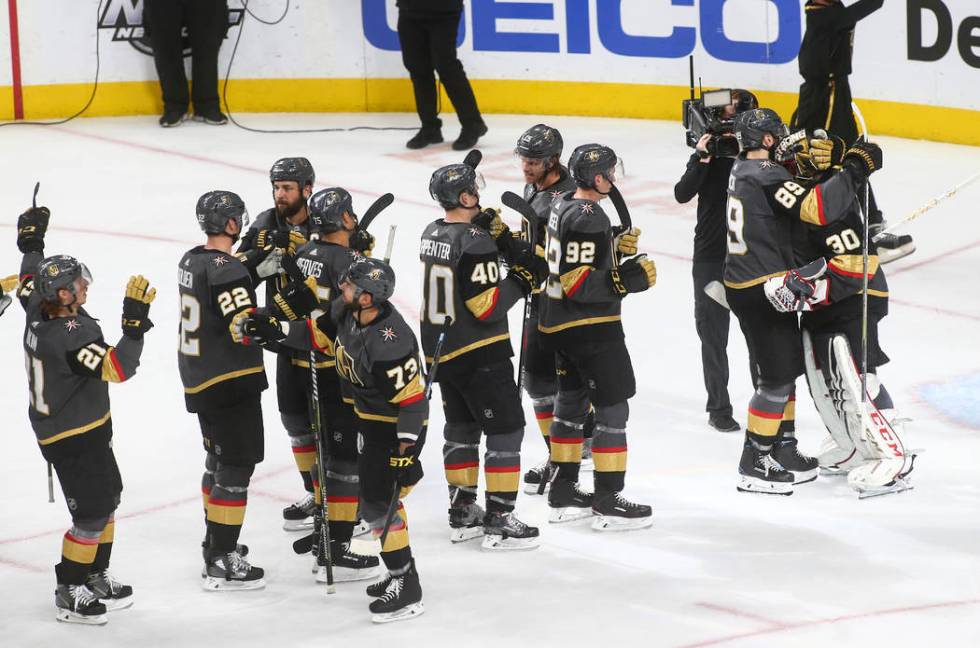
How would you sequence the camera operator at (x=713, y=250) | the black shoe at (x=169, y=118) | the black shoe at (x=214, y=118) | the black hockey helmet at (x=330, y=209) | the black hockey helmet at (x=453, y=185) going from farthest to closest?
the black shoe at (x=214, y=118), the black shoe at (x=169, y=118), the camera operator at (x=713, y=250), the black hockey helmet at (x=453, y=185), the black hockey helmet at (x=330, y=209)

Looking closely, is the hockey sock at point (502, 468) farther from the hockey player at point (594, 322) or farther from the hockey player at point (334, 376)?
the hockey player at point (334, 376)

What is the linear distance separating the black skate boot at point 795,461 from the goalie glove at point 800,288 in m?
0.76

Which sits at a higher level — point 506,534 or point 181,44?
point 181,44

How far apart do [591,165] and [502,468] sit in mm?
1284

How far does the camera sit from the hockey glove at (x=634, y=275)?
249 inches

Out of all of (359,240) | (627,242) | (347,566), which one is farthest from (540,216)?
(347,566)

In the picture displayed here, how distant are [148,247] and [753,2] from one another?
5370 mm

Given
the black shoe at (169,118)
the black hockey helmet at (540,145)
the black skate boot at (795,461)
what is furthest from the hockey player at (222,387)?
the black shoe at (169,118)

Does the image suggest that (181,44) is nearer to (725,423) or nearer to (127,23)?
(127,23)

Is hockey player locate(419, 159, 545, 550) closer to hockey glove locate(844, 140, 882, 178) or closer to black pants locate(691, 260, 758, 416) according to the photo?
hockey glove locate(844, 140, 882, 178)

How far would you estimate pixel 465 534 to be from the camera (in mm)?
6469

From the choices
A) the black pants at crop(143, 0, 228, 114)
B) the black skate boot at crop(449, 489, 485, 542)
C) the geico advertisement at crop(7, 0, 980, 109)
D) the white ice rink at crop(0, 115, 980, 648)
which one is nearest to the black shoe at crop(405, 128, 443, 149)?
the geico advertisement at crop(7, 0, 980, 109)

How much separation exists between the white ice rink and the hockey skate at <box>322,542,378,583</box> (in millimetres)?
62

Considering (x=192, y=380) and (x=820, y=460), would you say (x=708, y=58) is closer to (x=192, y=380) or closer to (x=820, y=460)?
(x=820, y=460)
